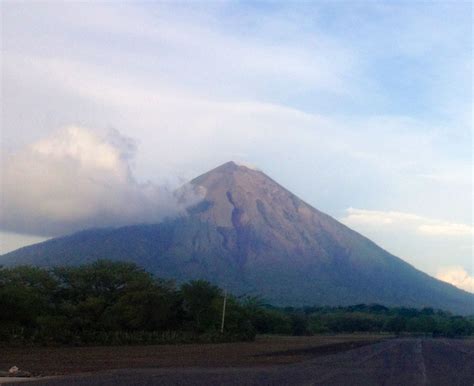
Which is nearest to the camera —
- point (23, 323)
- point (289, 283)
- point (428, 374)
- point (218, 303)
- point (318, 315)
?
point (428, 374)

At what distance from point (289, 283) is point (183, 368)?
166 metres

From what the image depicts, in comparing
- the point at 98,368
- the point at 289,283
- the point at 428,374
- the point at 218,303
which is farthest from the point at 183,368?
the point at 289,283

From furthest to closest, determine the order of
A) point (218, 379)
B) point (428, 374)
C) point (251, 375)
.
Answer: point (428, 374) → point (251, 375) → point (218, 379)

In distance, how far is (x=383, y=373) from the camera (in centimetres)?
3186

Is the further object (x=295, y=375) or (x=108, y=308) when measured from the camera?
(x=108, y=308)

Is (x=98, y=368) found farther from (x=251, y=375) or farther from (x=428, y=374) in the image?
(x=428, y=374)

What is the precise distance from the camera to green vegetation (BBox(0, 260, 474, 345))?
2307 inches

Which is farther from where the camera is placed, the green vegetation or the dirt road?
the green vegetation

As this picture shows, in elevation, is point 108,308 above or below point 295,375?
above

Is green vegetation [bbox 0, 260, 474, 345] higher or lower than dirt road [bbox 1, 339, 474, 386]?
higher

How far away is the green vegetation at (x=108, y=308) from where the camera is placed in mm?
58594

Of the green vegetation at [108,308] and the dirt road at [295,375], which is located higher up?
the green vegetation at [108,308]

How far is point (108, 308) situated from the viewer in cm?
6625

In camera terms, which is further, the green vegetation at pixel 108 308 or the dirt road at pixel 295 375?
the green vegetation at pixel 108 308
